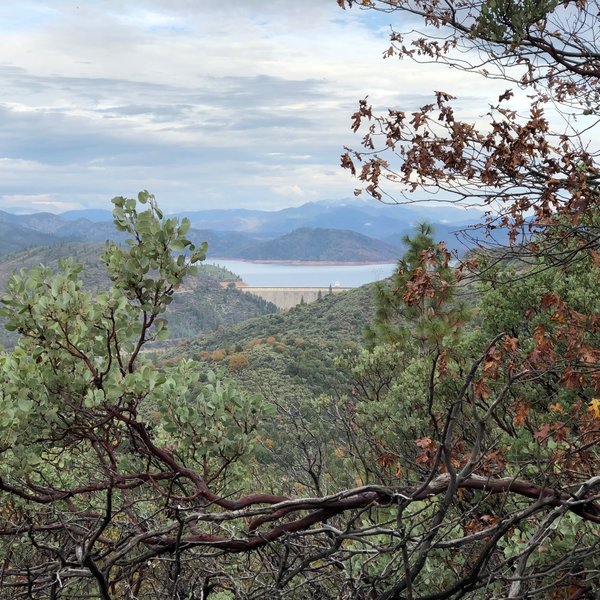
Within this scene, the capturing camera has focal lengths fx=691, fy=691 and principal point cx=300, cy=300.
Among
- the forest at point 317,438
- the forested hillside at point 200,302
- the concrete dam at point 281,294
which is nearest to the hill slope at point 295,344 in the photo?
the forest at point 317,438

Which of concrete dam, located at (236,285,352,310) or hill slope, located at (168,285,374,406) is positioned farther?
concrete dam, located at (236,285,352,310)

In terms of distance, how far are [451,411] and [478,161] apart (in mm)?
3607

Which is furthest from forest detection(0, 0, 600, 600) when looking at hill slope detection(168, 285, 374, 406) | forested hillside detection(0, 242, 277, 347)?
forested hillside detection(0, 242, 277, 347)

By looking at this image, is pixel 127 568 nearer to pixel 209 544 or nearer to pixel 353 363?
pixel 209 544

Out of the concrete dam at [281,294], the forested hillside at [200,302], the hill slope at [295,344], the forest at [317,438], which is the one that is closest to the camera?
the forest at [317,438]

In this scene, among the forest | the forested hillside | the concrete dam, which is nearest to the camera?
the forest

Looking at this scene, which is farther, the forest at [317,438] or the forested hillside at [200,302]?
the forested hillside at [200,302]

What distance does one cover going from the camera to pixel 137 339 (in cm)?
277

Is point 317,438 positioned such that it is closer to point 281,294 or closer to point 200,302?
point 200,302

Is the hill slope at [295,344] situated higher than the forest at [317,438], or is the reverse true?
the forest at [317,438]

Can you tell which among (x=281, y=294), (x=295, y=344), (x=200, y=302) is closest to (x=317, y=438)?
(x=295, y=344)

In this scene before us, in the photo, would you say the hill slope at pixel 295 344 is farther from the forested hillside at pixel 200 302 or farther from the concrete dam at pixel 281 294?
the concrete dam at pixel 281 294

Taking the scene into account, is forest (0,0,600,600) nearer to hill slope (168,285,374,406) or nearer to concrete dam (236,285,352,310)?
hill slope (168,285,374,406)

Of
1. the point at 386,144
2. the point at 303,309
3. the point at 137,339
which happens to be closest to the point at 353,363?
the point at 386,144
